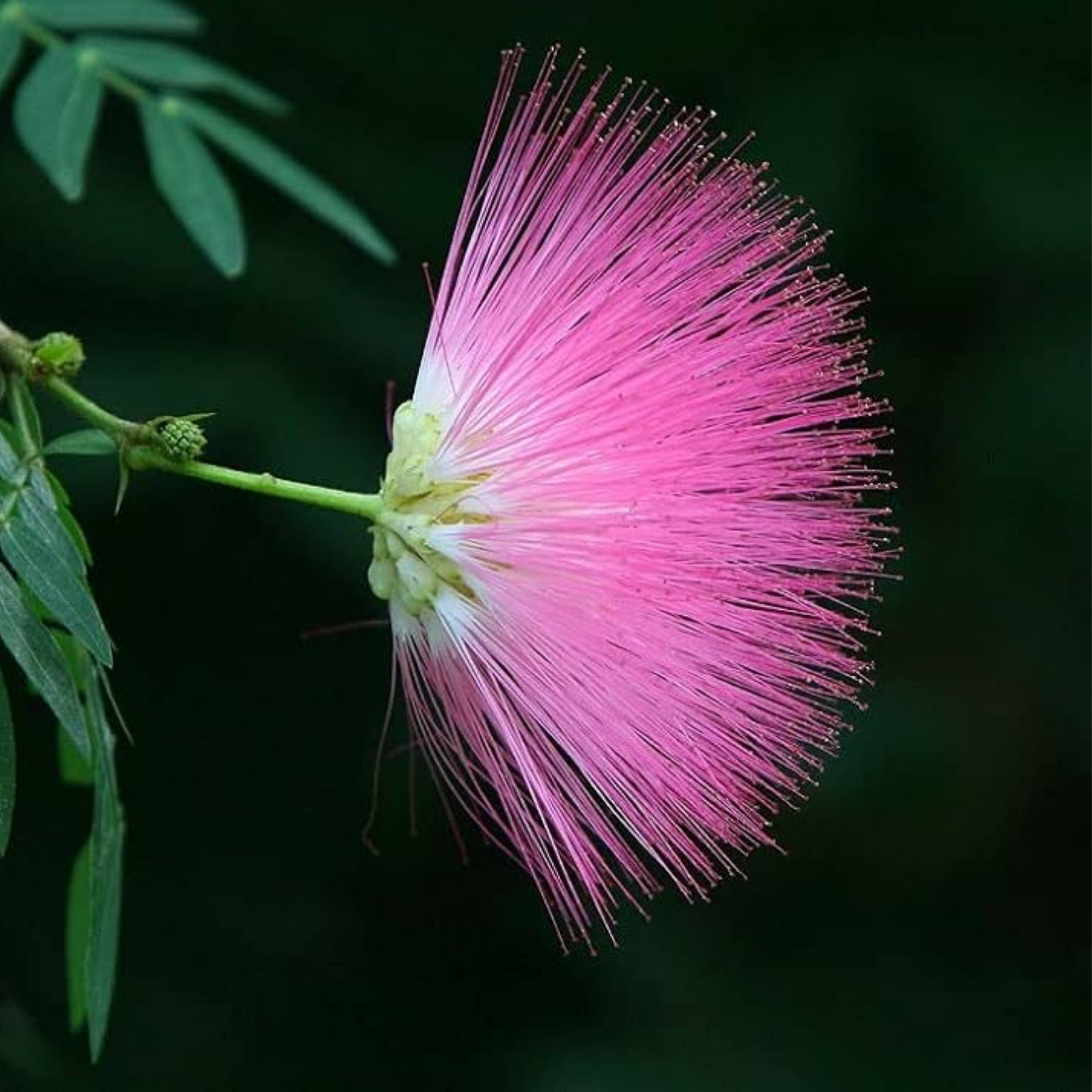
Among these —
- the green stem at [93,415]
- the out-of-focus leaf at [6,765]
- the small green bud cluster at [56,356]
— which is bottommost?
the out-of-focus leaf at [6,765]

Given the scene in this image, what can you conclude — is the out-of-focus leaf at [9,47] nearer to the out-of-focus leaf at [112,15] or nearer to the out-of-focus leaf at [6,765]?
the out-of-focus leaf at [112,15]

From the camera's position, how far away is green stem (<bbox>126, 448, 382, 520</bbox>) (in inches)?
45.7

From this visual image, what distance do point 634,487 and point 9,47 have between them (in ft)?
2.07

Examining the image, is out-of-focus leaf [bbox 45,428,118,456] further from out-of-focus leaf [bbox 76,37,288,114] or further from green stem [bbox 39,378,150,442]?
out-of-focus leaf [bbox 76,37,288,114]

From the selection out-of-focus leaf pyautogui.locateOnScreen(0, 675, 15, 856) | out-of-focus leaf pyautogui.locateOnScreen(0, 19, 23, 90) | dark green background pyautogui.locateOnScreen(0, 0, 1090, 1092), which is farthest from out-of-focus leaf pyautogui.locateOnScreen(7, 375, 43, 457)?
dark green background pyautogui.locateOnScreen(0, 0, 1090, 1092)

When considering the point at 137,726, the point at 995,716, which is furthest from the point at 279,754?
the point at 995,716

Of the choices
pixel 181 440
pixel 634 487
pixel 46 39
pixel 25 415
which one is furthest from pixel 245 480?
pixel 46 39

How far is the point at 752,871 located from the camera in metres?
2.68

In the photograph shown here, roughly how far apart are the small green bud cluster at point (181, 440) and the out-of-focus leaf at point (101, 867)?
173 mm

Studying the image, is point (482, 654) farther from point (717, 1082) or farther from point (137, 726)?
point (717, 1082)

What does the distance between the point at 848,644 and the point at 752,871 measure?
1487 millimetres

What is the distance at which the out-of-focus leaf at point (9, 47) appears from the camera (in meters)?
1.40

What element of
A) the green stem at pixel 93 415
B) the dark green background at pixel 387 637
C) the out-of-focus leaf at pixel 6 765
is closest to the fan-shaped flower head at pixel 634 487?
the green stem at pixel 93 415

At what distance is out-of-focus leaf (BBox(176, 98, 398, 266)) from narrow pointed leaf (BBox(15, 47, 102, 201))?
10cm
